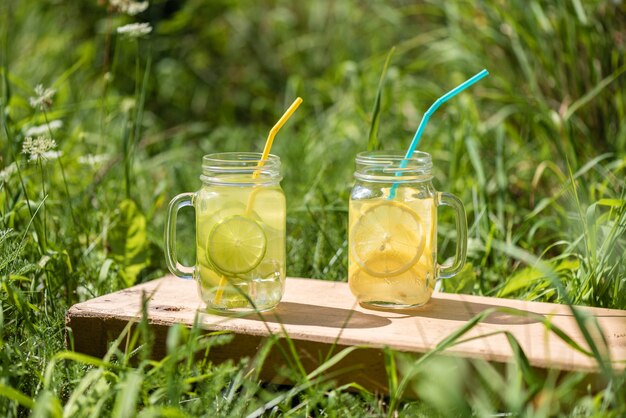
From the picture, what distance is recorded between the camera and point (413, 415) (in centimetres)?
169

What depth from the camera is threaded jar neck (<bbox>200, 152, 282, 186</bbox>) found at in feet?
6.34

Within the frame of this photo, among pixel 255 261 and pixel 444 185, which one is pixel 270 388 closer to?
pixel 255 261

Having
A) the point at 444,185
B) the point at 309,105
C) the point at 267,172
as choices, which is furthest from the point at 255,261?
the point at 309,105

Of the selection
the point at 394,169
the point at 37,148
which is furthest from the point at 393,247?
the point at 37,148

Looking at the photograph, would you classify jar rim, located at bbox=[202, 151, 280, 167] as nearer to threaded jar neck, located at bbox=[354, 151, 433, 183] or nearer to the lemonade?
the lemonade

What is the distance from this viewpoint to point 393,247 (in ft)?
6.39

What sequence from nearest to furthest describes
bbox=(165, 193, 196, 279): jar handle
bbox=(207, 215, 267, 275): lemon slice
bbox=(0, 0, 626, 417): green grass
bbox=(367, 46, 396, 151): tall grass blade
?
bbox=(0, 0, 626, 417): green grass → bbox=(207, 215, 267, 275): lemon slice → bbox=(165, 193, 196, 279): jar handle → bbox=(367, 46, 396, 151): tall grass blade

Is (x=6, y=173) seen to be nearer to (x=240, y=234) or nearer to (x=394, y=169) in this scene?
(x=240, y=234)

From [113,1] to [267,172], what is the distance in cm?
94

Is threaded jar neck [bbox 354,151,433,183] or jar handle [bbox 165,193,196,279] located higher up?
threaded jar neck [bbox 354,151,433,183]

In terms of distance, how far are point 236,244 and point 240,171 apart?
0.17 meters

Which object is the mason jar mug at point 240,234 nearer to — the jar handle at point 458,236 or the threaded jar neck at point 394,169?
the threaded jar neck at point 394,169

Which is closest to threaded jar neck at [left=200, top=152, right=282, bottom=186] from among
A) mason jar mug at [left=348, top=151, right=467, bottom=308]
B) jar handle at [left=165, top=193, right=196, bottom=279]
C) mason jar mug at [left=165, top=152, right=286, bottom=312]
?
mason jar mug at [left=165, top=152, right=286, bottom=312]

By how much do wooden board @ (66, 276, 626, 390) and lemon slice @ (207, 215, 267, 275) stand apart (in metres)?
0.12
